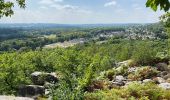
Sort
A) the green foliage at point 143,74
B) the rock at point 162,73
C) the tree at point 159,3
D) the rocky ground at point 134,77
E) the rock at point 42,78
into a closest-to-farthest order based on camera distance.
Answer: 1. the tree at point 159,3
2. the rocky ground at point 134,77
3. the green foliage at point 143,74
4. the rock at point 162,73
5. the rock at point 42,78

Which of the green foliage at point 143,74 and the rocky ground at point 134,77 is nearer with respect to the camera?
the rocky ground at point 134,77

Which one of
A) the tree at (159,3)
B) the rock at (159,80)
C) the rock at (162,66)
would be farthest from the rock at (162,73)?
the tree at (159,3)

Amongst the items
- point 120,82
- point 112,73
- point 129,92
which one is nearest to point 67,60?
point 112,73

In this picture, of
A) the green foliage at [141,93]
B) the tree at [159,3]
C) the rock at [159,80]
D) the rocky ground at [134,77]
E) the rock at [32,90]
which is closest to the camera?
the tree at [159,3]

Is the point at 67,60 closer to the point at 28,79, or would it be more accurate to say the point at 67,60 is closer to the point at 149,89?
the point at 28,79

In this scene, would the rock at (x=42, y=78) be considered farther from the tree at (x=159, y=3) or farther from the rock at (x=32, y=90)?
the tree at (x=159, y=3)

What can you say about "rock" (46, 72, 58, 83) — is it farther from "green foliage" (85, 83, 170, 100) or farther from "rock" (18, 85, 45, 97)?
"green foliage" (85, 83, 170, 100)

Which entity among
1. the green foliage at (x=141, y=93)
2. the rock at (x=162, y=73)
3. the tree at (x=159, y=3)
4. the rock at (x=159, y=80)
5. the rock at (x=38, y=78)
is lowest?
the rock at (x=38, y=78)

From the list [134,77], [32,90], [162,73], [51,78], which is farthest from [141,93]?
[51,78]

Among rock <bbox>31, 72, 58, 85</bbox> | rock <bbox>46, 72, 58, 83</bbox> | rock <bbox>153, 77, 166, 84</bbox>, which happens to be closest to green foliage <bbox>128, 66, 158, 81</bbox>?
rock <bbox>153, 77, 166, 84</bbox>

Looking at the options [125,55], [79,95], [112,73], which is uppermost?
[79,95]

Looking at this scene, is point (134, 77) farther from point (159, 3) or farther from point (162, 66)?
point (159, 3)
